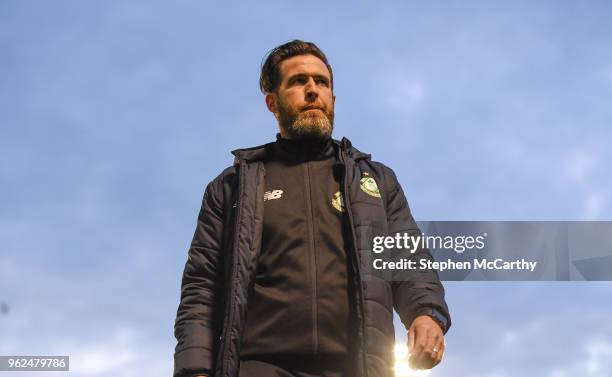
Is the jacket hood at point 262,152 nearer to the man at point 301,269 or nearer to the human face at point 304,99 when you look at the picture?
the man at point 301,269

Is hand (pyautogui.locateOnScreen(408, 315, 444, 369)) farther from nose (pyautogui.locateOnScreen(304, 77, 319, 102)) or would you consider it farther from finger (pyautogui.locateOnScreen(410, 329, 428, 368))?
nose (pyautogui.locateOnScreen(304, 77, 319, 102))

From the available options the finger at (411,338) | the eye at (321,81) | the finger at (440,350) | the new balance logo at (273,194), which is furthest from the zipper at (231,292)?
the finger at (440,350)

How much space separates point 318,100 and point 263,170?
0.64 m

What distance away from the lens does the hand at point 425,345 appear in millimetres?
4582

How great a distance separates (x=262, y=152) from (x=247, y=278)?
1138mm

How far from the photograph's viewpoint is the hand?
4582 mm

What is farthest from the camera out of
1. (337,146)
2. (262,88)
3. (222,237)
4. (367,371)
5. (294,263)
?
(262,88)

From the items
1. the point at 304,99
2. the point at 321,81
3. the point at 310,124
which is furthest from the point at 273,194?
the point at 321,81

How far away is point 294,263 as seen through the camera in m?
4.92

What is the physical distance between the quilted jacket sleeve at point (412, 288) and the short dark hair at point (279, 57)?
3.82 feet

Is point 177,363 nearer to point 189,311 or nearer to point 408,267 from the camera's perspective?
point 189,311

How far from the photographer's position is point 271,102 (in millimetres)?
6039

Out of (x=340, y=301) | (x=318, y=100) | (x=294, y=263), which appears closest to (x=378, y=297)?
(x=340, y=301)

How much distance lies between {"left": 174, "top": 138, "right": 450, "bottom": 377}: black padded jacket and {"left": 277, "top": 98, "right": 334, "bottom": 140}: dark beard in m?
0.21
